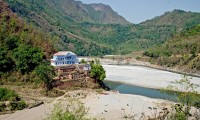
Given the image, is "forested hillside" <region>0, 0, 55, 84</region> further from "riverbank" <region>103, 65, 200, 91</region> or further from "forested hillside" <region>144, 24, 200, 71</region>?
"forested hillside" <region>144, 24, 200, 71</region>

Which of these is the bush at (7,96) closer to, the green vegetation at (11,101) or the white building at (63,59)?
the green vegetation at (11,101)

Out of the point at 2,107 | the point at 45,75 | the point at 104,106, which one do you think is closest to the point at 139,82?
the point at 45,75

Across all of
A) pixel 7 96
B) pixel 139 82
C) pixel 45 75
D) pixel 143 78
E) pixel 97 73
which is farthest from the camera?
pixel 143 78

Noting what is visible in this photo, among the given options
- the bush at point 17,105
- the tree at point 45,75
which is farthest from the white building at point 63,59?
the bush at point 17,105

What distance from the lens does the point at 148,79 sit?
3984 inches

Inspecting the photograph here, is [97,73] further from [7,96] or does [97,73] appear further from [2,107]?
[2,107]

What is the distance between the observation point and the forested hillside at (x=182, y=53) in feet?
440

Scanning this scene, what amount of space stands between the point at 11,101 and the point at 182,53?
103 m

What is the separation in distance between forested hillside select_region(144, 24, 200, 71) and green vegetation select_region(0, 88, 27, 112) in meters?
83.7

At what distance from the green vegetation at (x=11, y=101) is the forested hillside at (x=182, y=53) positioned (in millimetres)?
83749

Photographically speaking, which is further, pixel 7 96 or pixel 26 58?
pixel 26 58

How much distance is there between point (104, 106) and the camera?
58625 millimetres

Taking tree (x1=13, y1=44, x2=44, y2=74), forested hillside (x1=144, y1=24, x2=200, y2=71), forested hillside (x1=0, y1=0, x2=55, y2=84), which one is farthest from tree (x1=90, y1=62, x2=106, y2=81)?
forested hillside (x1=144, y1=24, x2=200, y2=71)

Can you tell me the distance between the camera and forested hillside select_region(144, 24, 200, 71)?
134 metres
